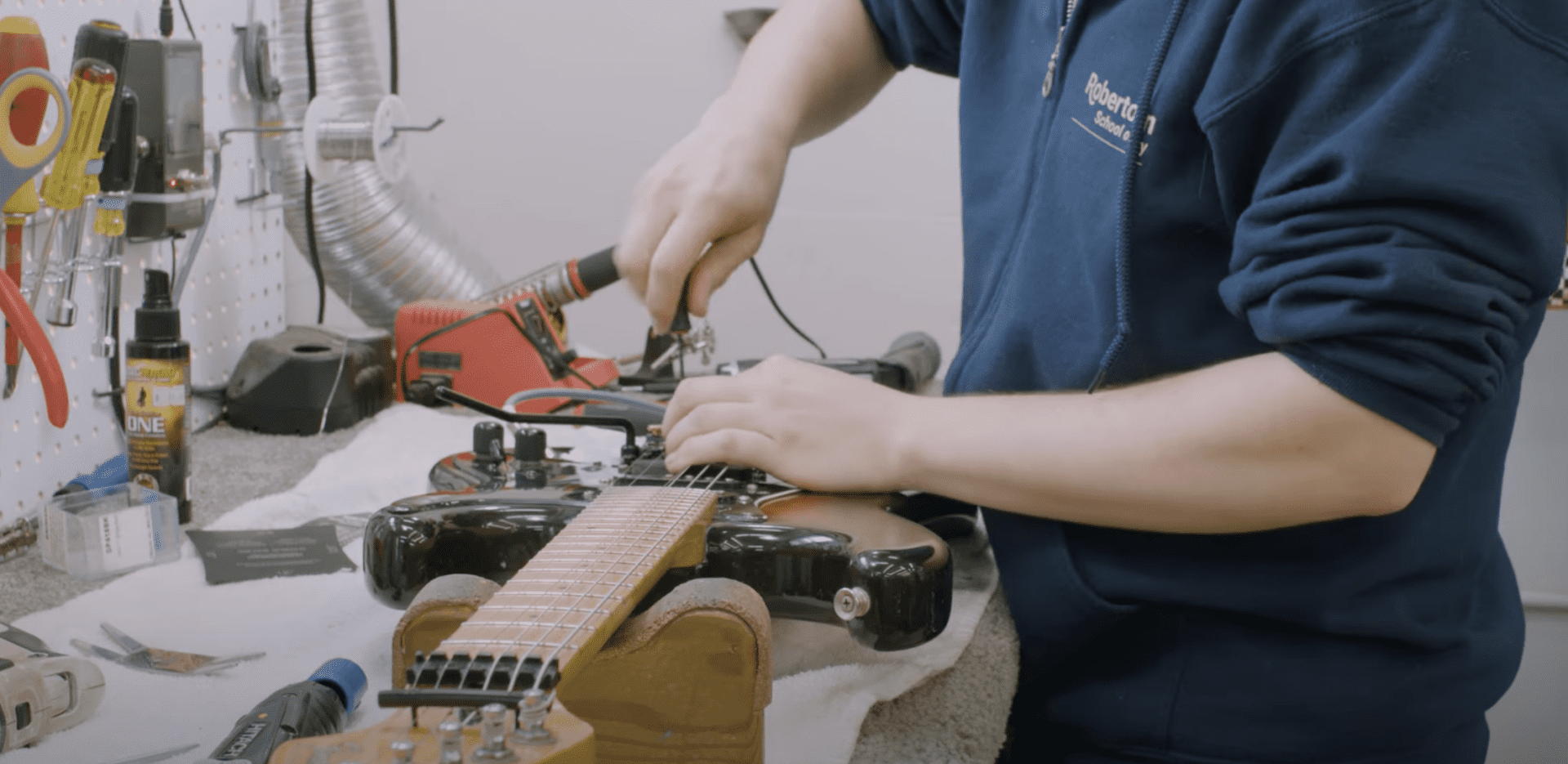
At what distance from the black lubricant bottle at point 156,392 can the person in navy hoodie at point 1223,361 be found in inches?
15.5

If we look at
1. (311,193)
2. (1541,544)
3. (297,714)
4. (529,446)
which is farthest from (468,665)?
(1541,544)

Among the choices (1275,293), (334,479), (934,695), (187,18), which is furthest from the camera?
(187,18)

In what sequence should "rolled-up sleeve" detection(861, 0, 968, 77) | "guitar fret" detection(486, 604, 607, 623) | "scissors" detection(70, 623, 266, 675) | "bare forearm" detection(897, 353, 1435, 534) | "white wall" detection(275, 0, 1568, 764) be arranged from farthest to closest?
"white wall" detection(275, 0, 1568, 764)
"rolled-up sleeve" detection(861, 0, 968, 77)
"scissors" detection(70, 623, 266, 675)
"bare forearm" detection(897, 353, 1435, 534)
"guitar fret" detection(486, 604, 607, 623)

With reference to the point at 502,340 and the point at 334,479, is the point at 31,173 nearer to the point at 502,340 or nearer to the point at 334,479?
the point at 334,479

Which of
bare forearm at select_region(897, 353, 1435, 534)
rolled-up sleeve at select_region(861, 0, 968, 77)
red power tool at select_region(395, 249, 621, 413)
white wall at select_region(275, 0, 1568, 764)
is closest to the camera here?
bare forearm at select_region(897, 353, 1435, 534)

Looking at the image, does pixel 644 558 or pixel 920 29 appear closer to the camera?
pixel 644 558

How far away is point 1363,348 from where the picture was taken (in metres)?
0.52

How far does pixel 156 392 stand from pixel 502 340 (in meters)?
0.44

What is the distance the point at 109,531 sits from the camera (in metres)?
0.82

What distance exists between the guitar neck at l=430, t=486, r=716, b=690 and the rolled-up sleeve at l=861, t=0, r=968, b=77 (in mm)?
443

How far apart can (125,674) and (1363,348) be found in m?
0.66

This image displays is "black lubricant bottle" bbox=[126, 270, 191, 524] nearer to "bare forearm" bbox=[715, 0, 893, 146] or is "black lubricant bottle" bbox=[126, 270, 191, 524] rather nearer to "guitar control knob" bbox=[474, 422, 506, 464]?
"guitar control knob" bbox=[474, 422, 506, 464]

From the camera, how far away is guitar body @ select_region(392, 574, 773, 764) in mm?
431

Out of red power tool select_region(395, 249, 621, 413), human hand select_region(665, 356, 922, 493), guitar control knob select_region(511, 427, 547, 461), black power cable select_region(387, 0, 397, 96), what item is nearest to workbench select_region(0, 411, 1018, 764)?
human hand select_region(665, 356, 922, 493)
